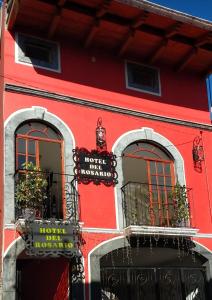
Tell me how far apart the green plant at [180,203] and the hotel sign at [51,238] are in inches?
118

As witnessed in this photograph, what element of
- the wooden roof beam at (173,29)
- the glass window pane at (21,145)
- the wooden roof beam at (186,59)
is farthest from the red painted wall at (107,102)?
the wooden roof beam at (173,29)

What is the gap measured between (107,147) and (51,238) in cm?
311

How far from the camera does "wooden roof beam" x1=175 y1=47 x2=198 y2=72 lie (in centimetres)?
1496

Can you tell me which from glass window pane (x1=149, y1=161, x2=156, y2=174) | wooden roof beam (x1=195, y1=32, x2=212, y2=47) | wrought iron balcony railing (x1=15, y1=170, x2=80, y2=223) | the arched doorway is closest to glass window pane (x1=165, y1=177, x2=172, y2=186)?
glass window pane (x1=149, y1=161, x2=156, y2=174)

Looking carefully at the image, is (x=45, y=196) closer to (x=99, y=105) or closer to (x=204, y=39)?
(x=99, y=105)

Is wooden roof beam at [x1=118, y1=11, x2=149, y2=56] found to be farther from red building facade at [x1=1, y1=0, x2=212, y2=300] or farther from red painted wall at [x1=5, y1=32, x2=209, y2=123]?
red painted wall at [x1=5, y1=32, x2=209, y2=123]

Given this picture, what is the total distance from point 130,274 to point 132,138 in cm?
353

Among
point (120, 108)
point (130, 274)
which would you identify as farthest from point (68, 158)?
point (130, 274)

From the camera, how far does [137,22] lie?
539 inches

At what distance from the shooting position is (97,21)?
1355 cm

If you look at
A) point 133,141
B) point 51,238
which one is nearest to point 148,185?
point 133,141

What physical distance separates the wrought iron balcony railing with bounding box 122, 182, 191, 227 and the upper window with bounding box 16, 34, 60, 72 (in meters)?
3.72

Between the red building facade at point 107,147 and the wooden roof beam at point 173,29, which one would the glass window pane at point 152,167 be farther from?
the wooden roof beam at point 173,29

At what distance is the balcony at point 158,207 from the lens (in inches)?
512
